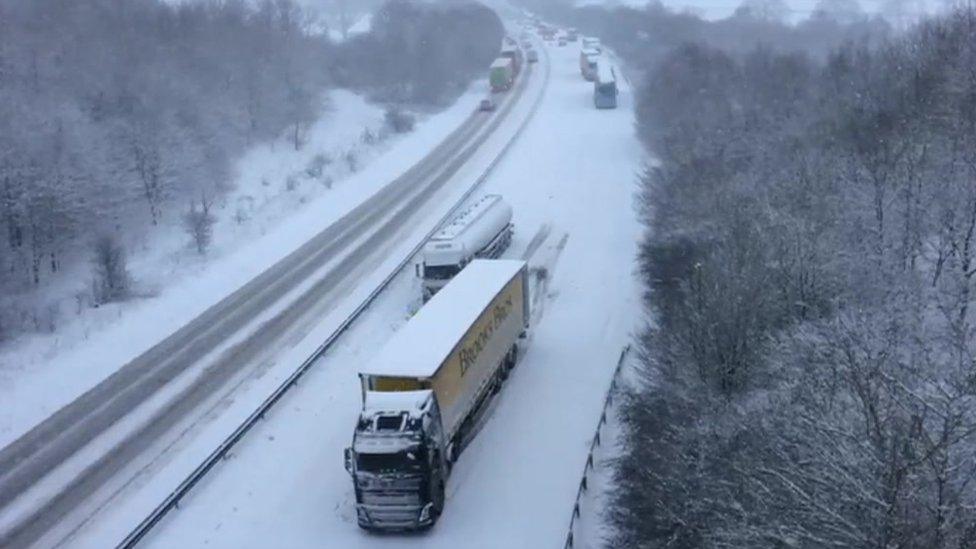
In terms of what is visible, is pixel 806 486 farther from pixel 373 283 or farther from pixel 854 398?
pixel 373 283

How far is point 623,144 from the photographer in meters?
69.4

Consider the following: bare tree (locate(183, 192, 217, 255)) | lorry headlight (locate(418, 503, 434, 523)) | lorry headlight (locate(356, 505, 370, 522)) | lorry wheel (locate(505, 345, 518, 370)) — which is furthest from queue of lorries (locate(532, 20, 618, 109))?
lorry headlight (locate(356, 505, 370, 522))

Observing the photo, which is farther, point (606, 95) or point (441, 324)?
point (606, 95)

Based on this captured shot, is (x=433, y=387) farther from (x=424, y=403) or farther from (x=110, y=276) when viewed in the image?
(x=110, y=276)

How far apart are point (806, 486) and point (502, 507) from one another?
34.2 feet

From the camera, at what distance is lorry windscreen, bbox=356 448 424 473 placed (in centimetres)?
2184

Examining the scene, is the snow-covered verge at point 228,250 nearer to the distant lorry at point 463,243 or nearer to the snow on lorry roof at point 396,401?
the distant lorry at point 463,243

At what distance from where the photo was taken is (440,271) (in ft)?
121

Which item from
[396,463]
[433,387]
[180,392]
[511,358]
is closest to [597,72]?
[511,358]

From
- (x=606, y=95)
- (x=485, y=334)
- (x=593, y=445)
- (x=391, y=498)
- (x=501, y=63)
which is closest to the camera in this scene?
(x=391, y=498)

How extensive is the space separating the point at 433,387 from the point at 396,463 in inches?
96.9

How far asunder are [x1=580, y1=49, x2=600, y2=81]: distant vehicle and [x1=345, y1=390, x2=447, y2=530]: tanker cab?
8020 cm

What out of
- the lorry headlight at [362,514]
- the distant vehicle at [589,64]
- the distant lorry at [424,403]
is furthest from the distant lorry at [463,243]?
the distant vehicle at [589,64]

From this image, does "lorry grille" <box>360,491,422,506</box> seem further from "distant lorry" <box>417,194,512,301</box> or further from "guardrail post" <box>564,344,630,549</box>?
"distant lorry" <box>417,194,512,301</box>
